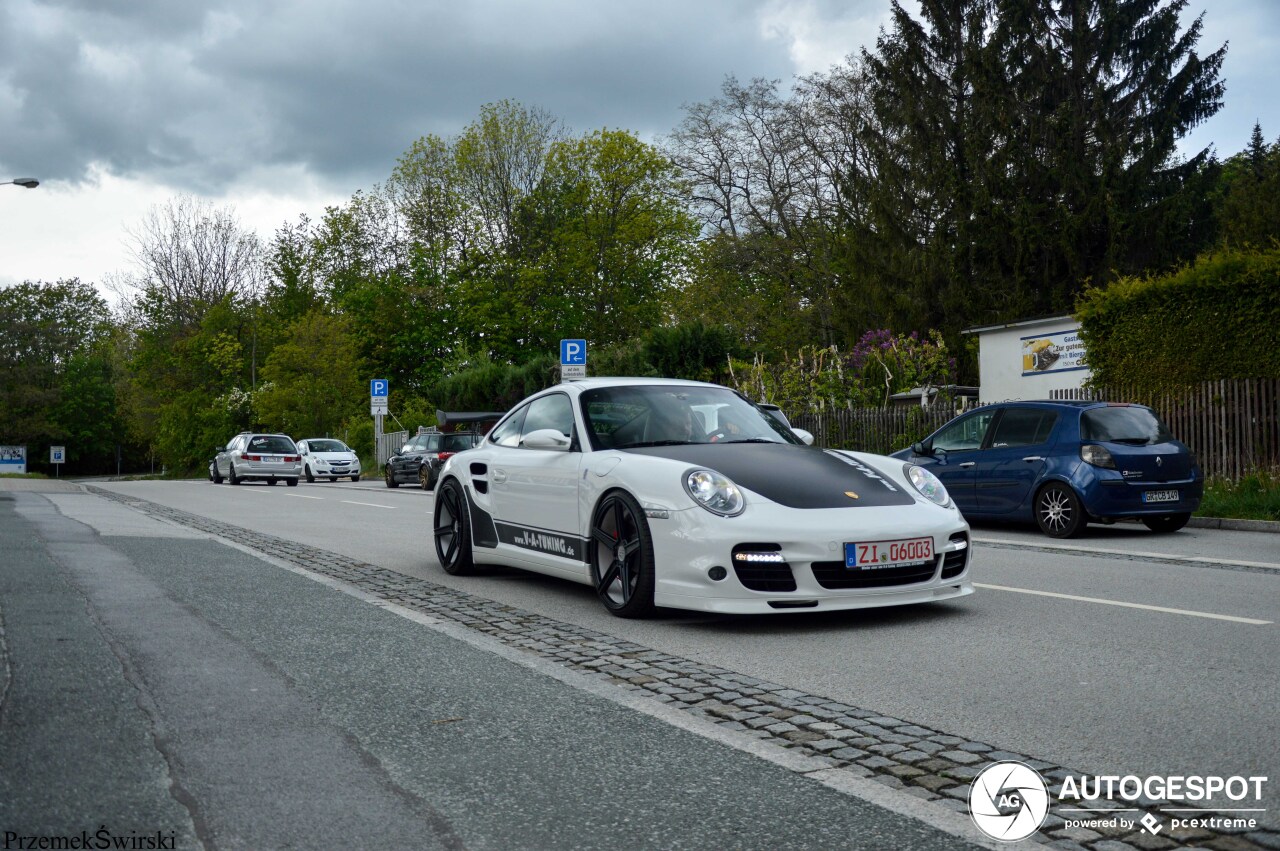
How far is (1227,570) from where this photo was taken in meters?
9.77

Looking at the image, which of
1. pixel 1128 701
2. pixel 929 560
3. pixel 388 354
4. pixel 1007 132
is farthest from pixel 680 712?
pixel 388 354

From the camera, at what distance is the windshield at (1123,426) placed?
13320 millimetres

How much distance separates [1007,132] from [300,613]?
32511 mm

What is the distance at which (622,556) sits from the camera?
7461 mm

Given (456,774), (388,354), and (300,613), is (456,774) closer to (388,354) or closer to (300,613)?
(300,613)

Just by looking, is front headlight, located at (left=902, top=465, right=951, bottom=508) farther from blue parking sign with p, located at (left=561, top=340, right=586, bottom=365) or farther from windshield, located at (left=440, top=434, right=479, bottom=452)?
windshield, located at (left=440, top=434, right=479, bottom=452)

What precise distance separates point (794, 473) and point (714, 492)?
0.61 meters

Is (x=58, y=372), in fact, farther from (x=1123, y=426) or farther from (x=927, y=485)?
(x=927, y=485)

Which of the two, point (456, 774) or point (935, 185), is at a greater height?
point (935, 185)

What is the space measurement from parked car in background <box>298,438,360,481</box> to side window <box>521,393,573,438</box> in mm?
33535

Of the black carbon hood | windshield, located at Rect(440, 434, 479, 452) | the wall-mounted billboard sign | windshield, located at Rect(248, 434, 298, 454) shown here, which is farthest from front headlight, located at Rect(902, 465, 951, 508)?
windshield, located at Rect(248, 434, 298, 454)

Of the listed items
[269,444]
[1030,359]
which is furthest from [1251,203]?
[269,444]

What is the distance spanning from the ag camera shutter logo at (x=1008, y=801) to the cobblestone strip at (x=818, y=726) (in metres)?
0.04

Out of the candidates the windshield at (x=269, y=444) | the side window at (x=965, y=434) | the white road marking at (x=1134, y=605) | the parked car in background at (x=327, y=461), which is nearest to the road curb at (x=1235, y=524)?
the side window at (x=965, y=434)
